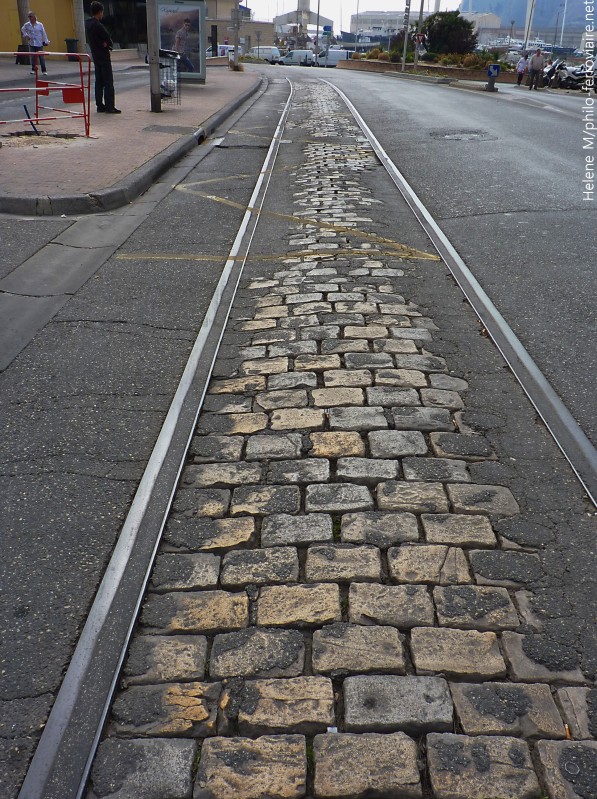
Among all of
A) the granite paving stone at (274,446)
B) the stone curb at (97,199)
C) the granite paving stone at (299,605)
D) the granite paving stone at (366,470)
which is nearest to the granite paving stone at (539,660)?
the granite paving stone at (299,605)

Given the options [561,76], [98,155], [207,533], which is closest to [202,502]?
[207,533]

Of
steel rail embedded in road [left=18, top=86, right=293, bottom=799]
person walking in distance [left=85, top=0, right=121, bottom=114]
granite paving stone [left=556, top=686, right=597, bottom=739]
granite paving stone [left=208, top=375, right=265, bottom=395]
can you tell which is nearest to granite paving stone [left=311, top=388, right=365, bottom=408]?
granite paving stone [left=208, top=375, right=265, bottom=395]

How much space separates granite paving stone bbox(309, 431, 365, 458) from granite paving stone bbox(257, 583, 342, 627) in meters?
0.97

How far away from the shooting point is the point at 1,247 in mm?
6855

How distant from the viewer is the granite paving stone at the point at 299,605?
260 cm

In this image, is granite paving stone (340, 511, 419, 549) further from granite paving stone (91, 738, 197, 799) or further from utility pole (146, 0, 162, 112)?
utility pole (146, 0, 162, 112)

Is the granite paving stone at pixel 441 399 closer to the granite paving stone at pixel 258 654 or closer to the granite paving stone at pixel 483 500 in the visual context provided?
the granite paving stone at pixel 483 500

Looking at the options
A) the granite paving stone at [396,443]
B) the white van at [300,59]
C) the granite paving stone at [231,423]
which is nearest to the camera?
the granite paving stone at [396,443]

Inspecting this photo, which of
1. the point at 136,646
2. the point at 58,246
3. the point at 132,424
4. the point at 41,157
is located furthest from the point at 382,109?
the point at 136,646

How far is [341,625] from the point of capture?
2.58 meters

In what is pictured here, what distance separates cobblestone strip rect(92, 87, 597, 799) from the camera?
208 centimetres

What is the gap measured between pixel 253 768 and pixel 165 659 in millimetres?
510

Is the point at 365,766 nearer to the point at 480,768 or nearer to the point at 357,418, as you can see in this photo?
the point at 480,768

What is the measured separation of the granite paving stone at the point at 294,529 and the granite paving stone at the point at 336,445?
1.72 ft
